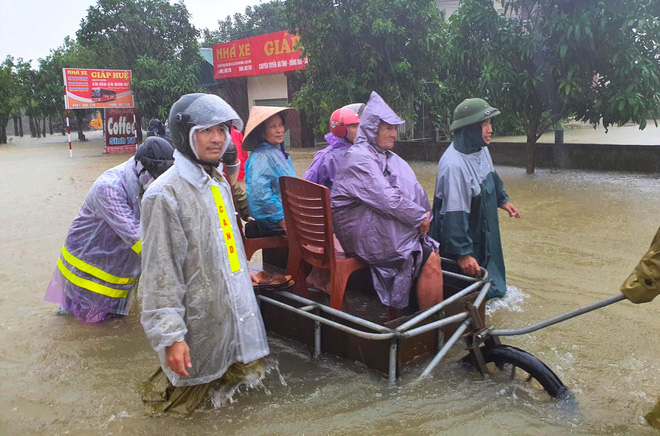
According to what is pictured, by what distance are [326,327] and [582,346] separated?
68.9 inches

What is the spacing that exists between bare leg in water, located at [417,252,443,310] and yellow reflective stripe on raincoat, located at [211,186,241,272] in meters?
1.31

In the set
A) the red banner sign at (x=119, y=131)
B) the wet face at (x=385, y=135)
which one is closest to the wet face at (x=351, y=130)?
the wet face at (x=385, y=135)

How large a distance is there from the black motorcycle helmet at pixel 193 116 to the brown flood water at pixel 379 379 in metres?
1.43

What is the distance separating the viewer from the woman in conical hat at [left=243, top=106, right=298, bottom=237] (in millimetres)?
4234

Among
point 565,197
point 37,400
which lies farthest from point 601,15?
point 37,400

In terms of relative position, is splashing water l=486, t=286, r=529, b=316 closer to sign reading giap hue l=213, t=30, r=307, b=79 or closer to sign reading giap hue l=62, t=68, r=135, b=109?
sign reading giap hue l=213, t=30, r=307, b=79

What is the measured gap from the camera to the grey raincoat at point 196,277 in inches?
105

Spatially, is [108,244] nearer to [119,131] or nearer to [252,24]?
[119,131]

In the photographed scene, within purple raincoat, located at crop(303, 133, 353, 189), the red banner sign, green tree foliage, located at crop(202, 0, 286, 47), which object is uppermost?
green tree foliage, located at crop(202, 0, 286, 47)

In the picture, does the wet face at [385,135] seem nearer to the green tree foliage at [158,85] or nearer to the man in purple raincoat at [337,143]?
the man in purple raincoat at [337,143]

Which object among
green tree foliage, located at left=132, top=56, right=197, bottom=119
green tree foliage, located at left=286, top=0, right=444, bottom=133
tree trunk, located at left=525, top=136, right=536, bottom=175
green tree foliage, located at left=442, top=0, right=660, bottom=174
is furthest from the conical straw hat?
green tree foliage, located at left=132, top=56, right=197, bottom=119

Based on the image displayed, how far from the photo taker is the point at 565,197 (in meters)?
9.39

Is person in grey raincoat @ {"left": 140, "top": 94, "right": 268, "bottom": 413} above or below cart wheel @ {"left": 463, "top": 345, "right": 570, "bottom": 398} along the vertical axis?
above

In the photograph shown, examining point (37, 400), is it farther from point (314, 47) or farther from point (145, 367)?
point (314, 47)
